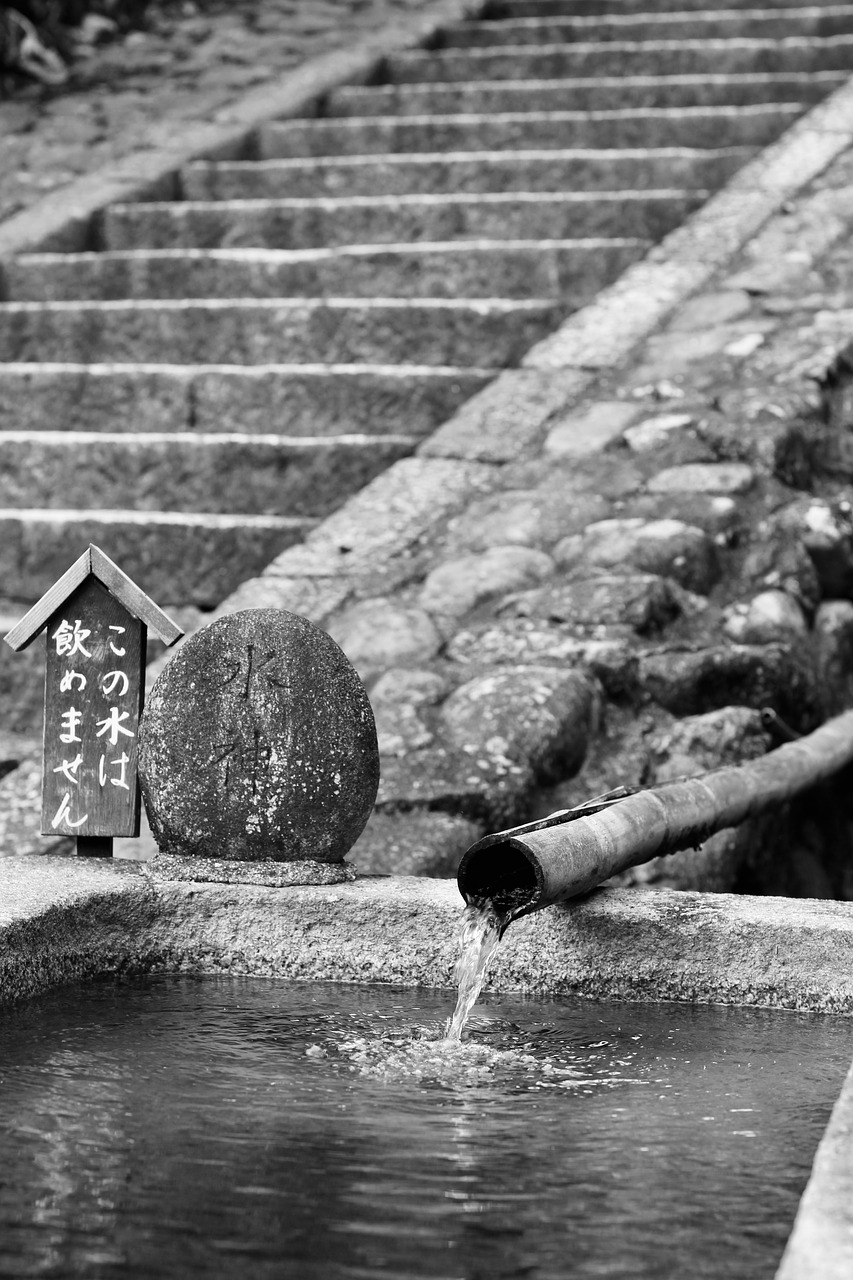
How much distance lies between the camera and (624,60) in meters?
7.95

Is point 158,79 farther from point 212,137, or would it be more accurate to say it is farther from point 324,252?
point 324,252

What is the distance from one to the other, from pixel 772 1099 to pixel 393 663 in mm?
1921

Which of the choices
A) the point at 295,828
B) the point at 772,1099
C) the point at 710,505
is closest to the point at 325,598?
the point at 710,505

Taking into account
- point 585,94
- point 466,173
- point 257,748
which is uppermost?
point 585,94

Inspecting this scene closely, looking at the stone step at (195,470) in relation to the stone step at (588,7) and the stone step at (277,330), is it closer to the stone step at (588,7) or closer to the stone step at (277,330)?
the stone step at (277,330)

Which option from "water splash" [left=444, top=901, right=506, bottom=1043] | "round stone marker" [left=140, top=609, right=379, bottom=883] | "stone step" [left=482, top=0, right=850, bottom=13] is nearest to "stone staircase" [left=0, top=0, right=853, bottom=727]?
"stone step" [left=482, top=0, right=850, bottom=13]

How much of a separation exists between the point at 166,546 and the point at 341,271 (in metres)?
1.73

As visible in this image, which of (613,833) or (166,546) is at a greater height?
(166,546)

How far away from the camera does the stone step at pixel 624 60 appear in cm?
774

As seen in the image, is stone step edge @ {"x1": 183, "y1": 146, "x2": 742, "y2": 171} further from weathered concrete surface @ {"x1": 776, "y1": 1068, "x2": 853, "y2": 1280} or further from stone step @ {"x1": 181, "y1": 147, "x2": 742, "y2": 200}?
weathered concrete surface @ {"x1": 776, "y1": 1068, "x2": 853, "y2": 1280}

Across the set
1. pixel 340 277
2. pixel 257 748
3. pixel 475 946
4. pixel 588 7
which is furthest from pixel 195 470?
pixel 588 7

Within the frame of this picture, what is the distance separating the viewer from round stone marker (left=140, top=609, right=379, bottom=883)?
3162 millimetres

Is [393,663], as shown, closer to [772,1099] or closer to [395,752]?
[395,752]

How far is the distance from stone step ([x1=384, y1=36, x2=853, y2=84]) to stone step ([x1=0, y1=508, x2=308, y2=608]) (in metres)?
3.65
